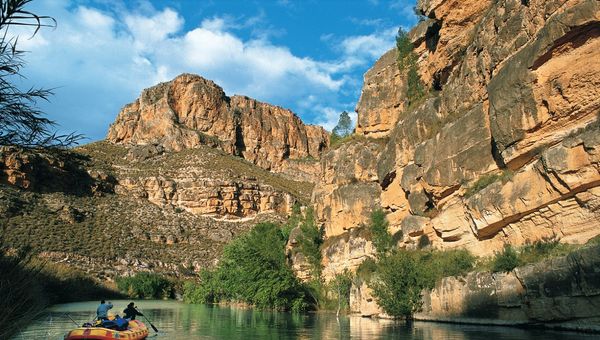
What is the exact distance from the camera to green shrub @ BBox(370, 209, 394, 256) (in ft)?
158

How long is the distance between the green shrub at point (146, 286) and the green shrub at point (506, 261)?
68646 millimetres

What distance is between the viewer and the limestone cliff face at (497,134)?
2652 centimetres

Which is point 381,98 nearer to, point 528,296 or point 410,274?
point 410,274

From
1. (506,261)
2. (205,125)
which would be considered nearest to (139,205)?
(205,125)

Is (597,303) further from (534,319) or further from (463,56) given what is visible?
(463,56)

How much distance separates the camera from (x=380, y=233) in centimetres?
4981

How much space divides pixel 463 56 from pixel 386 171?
13.9 meters

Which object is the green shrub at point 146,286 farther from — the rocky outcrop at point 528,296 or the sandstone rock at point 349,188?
the rocky outcrop at point 528,296

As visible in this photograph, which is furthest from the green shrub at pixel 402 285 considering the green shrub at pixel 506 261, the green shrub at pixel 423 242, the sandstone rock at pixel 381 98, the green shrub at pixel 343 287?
the sandstone rock at pixel 381 98

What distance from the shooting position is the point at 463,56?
4288 cm

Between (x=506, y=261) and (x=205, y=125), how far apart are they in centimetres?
14404

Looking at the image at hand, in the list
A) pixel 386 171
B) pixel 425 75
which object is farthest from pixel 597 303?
pixel 425 75

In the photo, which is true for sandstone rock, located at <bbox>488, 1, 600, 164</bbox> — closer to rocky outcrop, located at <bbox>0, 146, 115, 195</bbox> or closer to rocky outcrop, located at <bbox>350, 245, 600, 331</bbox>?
rocky outcrop, located at <bbox>350, 245, 600, 331</bbox>

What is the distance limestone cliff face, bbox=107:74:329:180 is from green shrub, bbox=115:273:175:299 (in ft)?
186
